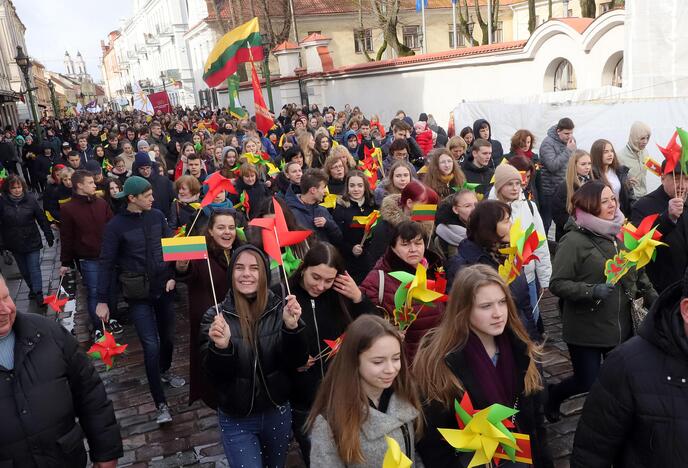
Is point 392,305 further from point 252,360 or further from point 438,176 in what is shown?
point 438,176

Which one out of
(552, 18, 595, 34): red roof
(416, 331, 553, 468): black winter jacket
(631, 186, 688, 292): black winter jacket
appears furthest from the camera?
(552, 18, 595, 34): red roof

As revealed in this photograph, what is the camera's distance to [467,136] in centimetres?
891

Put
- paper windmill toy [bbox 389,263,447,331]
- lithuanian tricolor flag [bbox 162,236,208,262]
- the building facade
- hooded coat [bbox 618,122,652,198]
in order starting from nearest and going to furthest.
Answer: paper windmill toy [bbox 389,263,447,331]
lithuanian tricolor flag [bbox 162,236,208,262]
hooded coat [bbox 618,122,652,198]
the building facade

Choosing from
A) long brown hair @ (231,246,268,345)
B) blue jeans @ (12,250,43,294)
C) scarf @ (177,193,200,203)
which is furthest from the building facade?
long brown hair @ (231,246,268,345)

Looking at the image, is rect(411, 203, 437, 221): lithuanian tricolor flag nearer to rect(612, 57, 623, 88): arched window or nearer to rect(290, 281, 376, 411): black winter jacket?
rect(290, 281, 376, 411): black winter jacket

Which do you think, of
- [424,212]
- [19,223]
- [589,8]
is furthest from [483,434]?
[589,8]

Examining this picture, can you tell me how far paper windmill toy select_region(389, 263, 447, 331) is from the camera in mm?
3234

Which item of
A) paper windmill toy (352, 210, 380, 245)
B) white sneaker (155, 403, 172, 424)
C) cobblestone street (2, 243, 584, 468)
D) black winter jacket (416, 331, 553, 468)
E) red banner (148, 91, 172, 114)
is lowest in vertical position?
cobblestone street (2, 243, 584, 468)

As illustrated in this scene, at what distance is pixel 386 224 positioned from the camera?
16.5 ft

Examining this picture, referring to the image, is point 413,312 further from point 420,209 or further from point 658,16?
point 658,16

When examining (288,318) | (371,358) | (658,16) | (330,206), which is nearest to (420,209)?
(330,206)

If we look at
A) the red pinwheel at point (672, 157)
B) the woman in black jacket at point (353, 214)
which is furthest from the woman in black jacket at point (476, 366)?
the woman in black jacket at point (353, 214)

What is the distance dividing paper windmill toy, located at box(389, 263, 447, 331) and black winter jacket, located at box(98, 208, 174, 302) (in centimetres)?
212

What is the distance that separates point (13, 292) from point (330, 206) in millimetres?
5434
